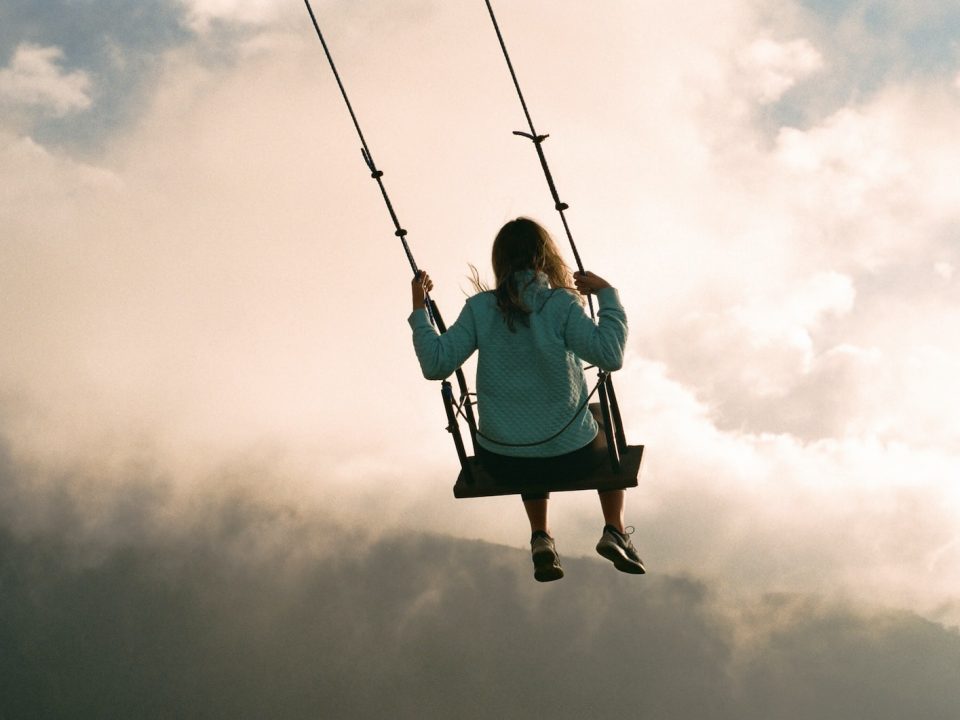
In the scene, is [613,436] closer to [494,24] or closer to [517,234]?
[517,234]

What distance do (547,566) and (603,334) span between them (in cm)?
121

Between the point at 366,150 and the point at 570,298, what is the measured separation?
1.62 metres

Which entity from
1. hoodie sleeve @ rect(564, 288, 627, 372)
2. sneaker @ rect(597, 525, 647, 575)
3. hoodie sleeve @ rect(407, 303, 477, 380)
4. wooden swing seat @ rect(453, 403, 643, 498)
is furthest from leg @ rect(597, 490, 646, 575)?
hoodie sleeve @ rect(407, 303, 477, 380)

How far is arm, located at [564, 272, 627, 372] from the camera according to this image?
457 centimetres

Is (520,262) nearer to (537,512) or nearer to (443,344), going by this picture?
(443,344)

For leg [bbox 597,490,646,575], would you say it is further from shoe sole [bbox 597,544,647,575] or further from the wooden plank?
the wooden plank

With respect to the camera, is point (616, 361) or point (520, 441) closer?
point (616, 361)

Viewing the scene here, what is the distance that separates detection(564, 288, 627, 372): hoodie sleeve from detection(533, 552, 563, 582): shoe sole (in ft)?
3.40

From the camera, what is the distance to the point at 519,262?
4820 millimetres

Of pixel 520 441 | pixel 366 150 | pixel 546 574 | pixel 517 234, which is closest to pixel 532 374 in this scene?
pixel 520 441

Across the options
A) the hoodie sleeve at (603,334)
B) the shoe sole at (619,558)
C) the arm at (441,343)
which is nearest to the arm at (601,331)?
the hoodie sleeve at (603,334)

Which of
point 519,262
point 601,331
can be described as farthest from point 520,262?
point 601,331

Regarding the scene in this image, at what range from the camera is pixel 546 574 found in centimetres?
486

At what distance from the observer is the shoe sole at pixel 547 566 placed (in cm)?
485
